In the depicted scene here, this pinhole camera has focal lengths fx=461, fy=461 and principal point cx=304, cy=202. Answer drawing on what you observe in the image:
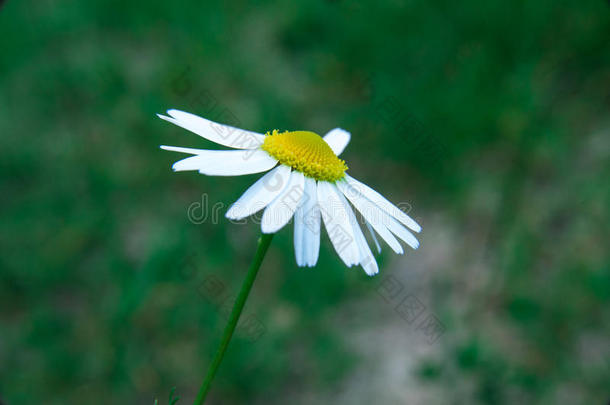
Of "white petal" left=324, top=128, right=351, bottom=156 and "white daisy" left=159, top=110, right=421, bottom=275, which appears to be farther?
"white petal" left=324, top=128, right=351, bottom=156

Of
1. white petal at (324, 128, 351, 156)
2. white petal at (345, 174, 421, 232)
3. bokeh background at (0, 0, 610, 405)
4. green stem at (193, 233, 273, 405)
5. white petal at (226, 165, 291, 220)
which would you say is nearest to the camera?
green stem at (193, 233, 273, 405)

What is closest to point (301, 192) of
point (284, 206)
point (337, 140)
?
point (284, 206)

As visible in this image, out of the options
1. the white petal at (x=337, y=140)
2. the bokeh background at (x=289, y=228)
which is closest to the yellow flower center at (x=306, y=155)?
the white petal at (x=337, y=140)

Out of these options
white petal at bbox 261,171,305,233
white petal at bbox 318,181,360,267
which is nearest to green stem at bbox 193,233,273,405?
white petal at bbox 261,171,305,233

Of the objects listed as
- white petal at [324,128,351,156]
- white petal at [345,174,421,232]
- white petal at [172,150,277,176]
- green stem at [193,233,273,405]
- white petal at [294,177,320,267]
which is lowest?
green stem at [193,233,273,405]

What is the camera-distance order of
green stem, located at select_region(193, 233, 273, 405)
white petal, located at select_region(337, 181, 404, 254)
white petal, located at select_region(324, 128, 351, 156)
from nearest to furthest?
green stem, located at select_region(193, 233, 273, 405)
white petal, located at select_region(337, 181, 404, 254)
white petal, located at select_region(324, 128, 351, 156)

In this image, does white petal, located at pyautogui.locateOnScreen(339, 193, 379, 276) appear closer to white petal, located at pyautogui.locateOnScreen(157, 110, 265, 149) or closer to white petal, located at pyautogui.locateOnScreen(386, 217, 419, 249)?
white petal, located at pyautogui.locateOnScreen(386, 217, 419, 249)

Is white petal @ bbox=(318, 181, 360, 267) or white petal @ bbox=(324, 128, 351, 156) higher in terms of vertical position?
white petal @ bbox=(324, 128, 351, 156)
